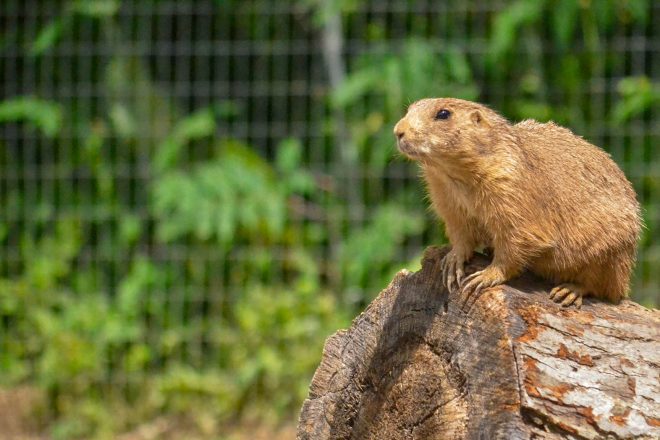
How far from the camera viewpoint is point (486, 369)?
3803 mm

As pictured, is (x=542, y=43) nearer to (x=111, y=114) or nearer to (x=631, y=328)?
(x=111, y=114)

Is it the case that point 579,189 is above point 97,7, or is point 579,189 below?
below

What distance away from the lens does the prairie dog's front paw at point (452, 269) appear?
4.21 m

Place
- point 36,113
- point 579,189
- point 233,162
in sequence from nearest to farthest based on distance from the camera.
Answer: point 579,189 < point 233,162 < point 36,113

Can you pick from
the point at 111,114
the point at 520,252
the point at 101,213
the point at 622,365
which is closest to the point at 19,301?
the point at 101,213

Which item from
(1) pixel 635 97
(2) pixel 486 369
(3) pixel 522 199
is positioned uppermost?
(1) pixel 635 97

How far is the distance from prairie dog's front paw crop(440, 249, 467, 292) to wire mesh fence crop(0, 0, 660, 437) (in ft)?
12.0

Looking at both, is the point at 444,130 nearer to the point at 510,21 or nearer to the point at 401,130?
the point at 401,130

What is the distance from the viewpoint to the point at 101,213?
8969 millimetres

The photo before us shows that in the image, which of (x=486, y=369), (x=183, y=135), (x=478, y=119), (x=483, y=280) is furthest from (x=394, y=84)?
(x=486, y=369)

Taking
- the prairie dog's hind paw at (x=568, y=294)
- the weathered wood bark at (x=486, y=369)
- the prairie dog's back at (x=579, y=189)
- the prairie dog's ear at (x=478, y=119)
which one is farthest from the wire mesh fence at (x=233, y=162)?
the weathered wood bark at (x=486, y=369)

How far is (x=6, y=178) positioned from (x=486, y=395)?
6.12 m

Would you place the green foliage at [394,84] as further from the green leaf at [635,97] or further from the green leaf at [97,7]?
the green leaf at [97,7]

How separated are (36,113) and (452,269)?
5.26m
